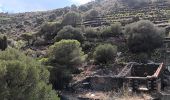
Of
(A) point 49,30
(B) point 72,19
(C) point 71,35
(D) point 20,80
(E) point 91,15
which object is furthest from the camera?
(E) point 91,15

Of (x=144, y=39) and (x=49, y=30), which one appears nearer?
(x=144, y=39)

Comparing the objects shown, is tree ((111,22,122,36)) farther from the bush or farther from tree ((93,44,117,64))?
tree ((93,44,117,64))

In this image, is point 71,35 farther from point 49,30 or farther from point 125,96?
point 125,96

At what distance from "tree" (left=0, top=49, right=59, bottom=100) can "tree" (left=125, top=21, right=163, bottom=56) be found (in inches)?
1090

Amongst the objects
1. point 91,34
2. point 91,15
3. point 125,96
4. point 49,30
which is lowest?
point 125,96

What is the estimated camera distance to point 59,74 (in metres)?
41.4

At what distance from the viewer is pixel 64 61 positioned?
143ft

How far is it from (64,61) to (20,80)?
17.6 metres

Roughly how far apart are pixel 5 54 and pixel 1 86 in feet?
11.3

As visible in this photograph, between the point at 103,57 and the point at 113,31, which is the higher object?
the point at 113,31

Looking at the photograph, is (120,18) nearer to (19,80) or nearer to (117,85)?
(117,85)

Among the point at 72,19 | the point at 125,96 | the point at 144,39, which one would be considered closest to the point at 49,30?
→ the point at 72,19

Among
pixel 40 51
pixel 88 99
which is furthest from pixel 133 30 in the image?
pixel 88 99

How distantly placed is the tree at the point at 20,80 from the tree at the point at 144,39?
90.9ft
